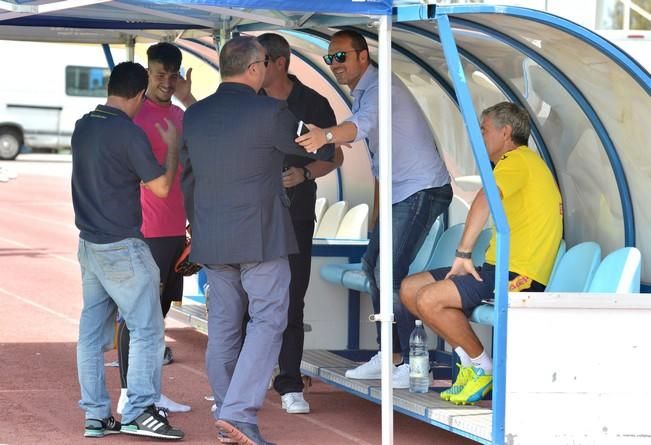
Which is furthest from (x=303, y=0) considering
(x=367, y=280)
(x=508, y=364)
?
(x=367, y=280)

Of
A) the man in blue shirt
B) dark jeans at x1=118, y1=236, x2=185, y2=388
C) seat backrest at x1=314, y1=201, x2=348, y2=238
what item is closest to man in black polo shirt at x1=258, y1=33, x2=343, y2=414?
the man in blue shirt

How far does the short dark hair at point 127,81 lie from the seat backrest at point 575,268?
2560mm

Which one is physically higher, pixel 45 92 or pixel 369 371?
pixel 45 92

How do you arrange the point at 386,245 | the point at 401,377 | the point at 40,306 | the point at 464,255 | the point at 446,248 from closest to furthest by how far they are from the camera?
the point at 386,245, the point at 464,255, the point at 401,377, the point at 446,248, the point at 40,306

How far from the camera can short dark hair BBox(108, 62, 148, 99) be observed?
23.7ft

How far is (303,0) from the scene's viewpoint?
6.43m

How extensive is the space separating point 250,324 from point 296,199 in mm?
1265

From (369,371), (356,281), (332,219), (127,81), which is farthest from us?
(332,219)

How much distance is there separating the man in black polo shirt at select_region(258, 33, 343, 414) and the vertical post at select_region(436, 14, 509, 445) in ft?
5.66

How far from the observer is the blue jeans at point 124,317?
7117 millimetres

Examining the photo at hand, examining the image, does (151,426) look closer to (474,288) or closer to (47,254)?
(474,288)

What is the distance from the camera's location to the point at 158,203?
8188mm

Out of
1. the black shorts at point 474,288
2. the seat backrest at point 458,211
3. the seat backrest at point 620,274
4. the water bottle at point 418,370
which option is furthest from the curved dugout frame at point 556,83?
the water bottle at point 418,370

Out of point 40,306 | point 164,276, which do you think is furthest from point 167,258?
point 40,306
